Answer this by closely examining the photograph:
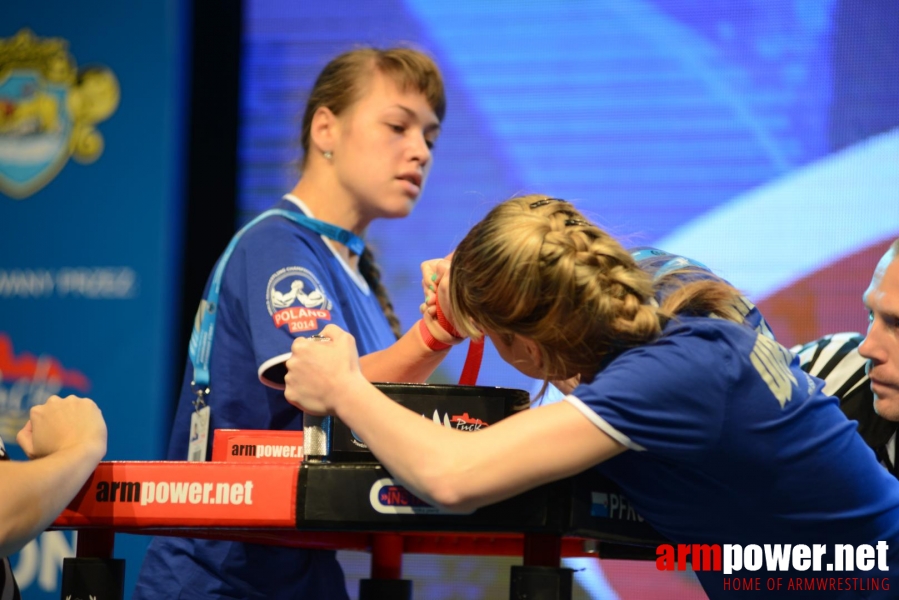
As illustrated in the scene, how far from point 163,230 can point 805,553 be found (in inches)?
101

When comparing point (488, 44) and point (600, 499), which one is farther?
point (488, 44)

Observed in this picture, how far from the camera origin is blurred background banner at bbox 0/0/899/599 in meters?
2.97

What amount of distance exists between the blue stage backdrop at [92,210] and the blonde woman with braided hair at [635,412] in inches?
86.0

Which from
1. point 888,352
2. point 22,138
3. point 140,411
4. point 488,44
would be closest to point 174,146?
point 22,138

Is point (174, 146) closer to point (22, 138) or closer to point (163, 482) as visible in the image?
point (22, 138)

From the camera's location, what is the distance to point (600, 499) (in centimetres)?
128

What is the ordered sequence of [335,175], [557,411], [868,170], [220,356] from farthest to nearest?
[868,170]
[335,175]
[220,356]
[557,411]

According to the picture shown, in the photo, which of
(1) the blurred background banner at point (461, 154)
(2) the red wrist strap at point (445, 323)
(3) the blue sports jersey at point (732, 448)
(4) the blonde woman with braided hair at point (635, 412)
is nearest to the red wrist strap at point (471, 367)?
(2) the red wrist strap at point (445, 323)

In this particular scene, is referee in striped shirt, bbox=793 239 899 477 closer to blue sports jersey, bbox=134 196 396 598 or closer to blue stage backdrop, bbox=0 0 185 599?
blue sports jersey, bbox=134 196 396 598

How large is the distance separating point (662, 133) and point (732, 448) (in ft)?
6.57

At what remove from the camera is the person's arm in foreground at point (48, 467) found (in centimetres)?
123

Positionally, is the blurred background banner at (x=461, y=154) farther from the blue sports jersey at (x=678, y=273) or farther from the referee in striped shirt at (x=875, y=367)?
the blue sports jersey at (x=678, y=273)

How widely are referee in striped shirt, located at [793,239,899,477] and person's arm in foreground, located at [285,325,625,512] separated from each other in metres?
0.82

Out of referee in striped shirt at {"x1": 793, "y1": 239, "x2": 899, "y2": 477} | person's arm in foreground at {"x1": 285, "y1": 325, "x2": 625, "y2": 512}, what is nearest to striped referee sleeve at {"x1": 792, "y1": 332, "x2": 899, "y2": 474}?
referee in striped shirt at {"x1": 793, "y1": 239, "x2": 899, "y2": 477}
